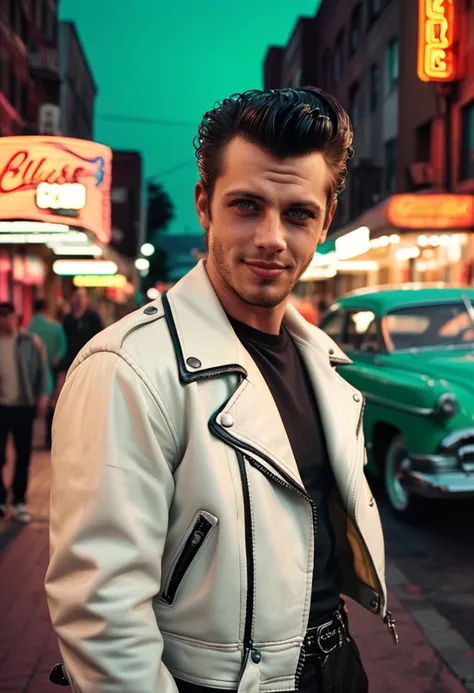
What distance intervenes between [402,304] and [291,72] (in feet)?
102

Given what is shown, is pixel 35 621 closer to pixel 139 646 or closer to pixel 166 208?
pixel 139 646

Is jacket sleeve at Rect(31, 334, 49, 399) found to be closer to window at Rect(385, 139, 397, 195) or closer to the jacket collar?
the jacket collar

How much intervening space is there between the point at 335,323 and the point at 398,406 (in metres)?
2.31

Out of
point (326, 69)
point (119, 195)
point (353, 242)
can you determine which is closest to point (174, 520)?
point (353, 242)

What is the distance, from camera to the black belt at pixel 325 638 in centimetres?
146

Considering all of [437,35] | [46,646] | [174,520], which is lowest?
[46,646]

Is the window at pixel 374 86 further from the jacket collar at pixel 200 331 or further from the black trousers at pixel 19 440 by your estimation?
the jacket collar at pixel 200 331

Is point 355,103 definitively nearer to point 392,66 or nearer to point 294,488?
point 392,66

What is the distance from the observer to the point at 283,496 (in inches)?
53.1

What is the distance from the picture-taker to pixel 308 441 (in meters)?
1.55

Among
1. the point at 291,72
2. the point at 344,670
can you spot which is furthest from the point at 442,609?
the point at 291,72

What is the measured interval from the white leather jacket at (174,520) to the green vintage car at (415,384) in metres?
4.11

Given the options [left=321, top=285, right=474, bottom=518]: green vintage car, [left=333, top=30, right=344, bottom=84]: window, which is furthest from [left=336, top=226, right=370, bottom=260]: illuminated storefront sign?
[left=333, top=30, right=344, bottom=84]: window

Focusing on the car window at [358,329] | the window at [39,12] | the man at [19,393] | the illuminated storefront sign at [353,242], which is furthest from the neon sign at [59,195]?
the window at [39,12]
